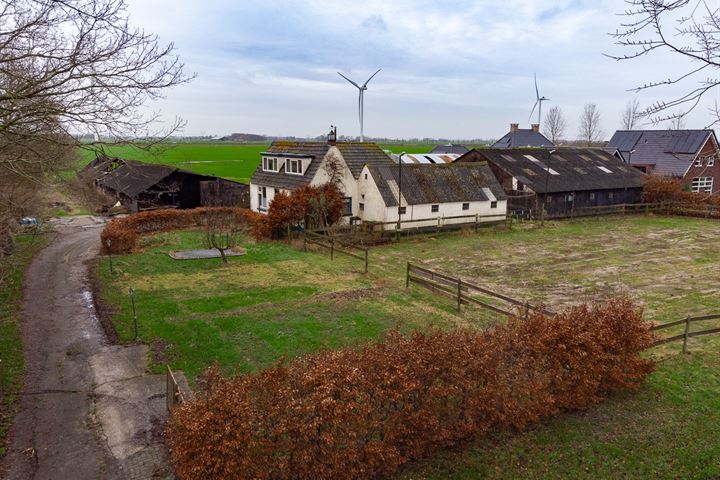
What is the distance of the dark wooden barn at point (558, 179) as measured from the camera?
136ft

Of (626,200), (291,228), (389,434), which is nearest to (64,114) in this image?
(389,434)

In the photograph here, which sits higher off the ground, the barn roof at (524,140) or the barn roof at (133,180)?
the barn roof at (524,140)

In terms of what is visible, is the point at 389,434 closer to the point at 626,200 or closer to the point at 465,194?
the point at 465,194

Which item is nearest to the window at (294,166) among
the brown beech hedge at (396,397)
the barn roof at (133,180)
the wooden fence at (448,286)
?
the barn roof at (133,180)

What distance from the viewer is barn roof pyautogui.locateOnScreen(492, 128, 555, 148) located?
6969cm

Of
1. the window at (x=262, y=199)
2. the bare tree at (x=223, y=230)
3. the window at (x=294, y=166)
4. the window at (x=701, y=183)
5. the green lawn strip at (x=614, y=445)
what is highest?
the window at (x=294, y=166)

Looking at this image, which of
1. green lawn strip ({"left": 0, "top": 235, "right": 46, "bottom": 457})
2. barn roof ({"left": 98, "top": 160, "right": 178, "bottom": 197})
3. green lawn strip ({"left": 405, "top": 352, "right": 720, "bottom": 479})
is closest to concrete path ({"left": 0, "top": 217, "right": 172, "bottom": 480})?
green lawn strip ({"left": 0, "top": 235, "right": 46, "bottom": 457})

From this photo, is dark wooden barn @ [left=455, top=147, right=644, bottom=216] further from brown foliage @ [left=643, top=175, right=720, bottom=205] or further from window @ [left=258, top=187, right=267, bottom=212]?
window @ [left=258, top=187, right=267, bottom=212]

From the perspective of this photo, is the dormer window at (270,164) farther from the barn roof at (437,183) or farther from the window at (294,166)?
the barn roof at (437,183)

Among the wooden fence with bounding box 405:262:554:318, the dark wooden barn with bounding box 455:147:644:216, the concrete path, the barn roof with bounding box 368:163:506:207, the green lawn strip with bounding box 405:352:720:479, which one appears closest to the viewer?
the green lawn strip with bounding box 405:352:720:479

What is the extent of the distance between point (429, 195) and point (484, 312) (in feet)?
57.9

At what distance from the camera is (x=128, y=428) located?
10.5m

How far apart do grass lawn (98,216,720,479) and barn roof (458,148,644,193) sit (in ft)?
25.2

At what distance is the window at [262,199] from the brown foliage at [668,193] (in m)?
34.5
